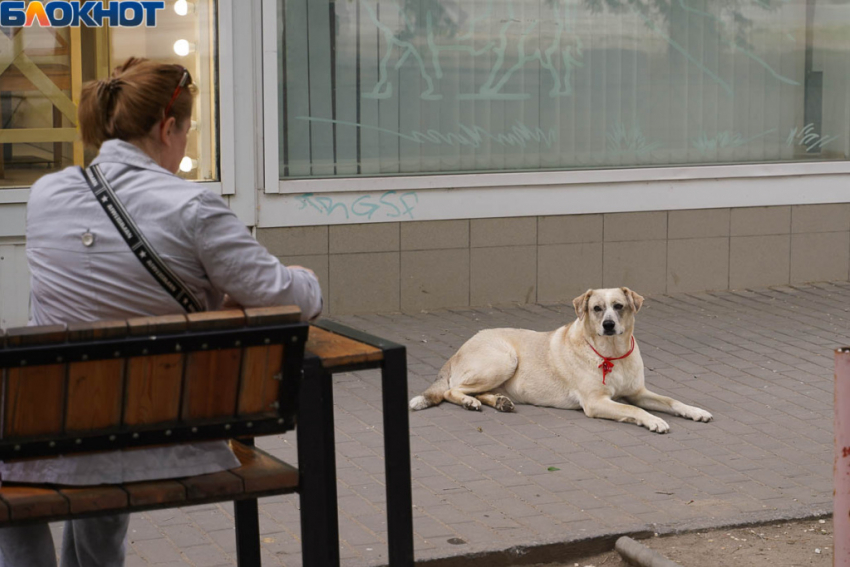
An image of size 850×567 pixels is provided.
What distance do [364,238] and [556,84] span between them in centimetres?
225

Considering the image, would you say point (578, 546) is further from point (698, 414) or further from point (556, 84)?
point (556, 84)

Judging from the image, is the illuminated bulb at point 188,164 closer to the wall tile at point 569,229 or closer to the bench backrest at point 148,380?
the wall tile at point 569,229

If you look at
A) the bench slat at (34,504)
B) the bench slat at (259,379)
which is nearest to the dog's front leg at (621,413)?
the bench slat at (259,379)

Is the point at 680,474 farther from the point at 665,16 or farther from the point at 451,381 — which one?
the point at 665,16

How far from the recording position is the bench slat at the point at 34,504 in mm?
2953

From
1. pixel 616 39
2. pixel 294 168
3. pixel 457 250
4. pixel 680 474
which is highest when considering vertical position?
pixel 616 39

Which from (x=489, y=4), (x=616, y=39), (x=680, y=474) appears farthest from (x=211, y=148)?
(x=680, y=474)

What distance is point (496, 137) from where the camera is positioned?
10305 millimetres

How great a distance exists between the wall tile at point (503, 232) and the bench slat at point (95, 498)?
7.06 m

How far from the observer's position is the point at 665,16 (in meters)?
10.7

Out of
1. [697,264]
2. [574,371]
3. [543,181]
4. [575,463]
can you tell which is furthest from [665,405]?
[697,264]

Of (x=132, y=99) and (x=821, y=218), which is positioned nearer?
(x=132, y=99)

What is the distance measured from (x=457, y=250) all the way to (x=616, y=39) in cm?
240

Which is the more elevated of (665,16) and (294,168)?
(665,16)
